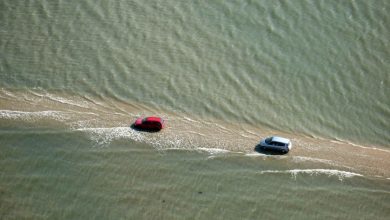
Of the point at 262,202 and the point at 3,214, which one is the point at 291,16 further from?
the point at 3,214

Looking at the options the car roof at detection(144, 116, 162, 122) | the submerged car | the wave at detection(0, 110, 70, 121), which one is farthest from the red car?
the submerged car

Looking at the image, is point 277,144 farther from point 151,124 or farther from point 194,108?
point 151,124

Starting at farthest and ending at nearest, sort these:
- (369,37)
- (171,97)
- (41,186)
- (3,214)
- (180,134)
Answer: (369,37)
(171,97)
(180,134)
(41,186)
(3,214)

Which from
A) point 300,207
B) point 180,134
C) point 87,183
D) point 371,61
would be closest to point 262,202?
point 300,207

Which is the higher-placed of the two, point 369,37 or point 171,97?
point 369,37

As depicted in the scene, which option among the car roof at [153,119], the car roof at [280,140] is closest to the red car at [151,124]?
the car roof at [153,119]

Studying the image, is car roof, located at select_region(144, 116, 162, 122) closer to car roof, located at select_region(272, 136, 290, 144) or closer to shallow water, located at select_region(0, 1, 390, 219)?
shallow water, located at select_region(0, 1, 390, 219)
